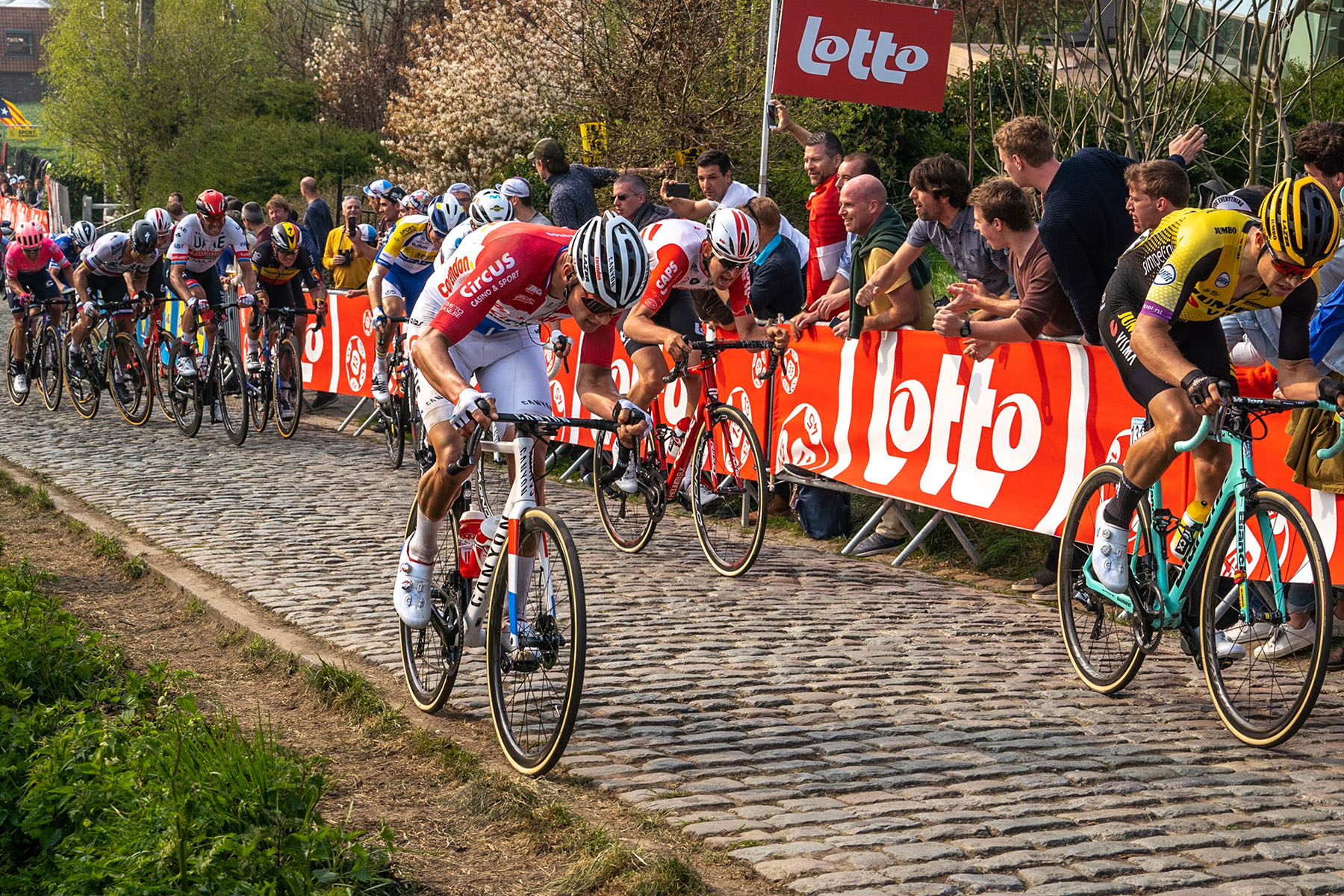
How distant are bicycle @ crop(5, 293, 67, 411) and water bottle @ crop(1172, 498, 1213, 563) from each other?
46.8 feet

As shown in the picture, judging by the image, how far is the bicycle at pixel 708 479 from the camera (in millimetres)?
8852

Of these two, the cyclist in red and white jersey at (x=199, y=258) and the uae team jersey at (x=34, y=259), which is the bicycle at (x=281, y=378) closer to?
the cyclist in red and white jersey at (x=199, y=258)

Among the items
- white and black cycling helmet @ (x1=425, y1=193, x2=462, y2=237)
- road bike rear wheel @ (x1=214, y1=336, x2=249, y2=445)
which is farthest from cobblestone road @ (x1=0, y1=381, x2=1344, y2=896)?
road bike rear wheel @ (x1=214, y1=336, x2=249, y2=445)

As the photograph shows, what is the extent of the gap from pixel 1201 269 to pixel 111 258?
42.0 feet

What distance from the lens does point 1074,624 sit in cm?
647

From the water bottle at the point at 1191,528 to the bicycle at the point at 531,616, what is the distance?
7.98ft

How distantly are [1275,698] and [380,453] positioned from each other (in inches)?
389

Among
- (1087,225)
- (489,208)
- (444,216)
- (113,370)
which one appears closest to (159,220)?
(113,370)

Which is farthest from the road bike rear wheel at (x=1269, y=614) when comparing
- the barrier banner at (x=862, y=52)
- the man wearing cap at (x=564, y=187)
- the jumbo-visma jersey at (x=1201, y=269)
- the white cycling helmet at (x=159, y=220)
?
the white cycling helmet at (x=159, y=220)

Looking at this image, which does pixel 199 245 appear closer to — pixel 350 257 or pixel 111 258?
pixel 111 258

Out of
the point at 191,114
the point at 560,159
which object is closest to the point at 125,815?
the point at 560,159

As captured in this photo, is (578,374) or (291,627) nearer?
(291,627)

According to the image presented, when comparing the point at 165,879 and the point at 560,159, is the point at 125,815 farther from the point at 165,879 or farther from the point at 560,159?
the point at 560,159

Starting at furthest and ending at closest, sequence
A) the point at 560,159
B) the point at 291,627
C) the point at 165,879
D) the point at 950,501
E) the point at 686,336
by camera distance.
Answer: the point at 560,159
the point at 686,336
the point at 950,501
the point at 291,627
the point at 165,879
